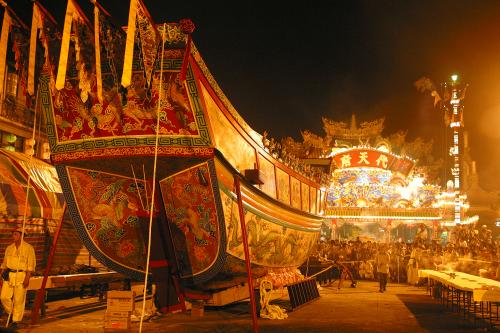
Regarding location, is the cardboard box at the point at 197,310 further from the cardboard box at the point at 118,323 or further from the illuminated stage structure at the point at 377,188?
the illuminated stage structure at the point at 377,188

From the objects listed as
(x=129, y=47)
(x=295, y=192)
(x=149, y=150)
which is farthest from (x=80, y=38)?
(x=295, y=192)

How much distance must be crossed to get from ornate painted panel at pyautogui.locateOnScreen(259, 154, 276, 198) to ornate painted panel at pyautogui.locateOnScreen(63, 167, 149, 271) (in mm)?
2718

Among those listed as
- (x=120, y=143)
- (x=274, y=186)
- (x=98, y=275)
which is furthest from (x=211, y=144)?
(x=98, y=275)

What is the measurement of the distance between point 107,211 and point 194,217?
5.53 feet

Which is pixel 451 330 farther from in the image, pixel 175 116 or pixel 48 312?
pixel 48 312

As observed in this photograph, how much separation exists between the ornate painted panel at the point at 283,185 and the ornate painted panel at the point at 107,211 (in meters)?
3.88

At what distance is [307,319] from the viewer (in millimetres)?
9625

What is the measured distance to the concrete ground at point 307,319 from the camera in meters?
8.35

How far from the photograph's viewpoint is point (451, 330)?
861cm

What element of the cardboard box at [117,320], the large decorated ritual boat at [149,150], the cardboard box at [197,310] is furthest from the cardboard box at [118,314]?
the cardboard box at [197,310]

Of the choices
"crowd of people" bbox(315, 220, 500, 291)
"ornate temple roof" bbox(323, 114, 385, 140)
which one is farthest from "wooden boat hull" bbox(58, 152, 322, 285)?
"ornate temple roof" bbox(323, 114, 385, 140)

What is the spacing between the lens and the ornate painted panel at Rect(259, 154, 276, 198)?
34.1ft

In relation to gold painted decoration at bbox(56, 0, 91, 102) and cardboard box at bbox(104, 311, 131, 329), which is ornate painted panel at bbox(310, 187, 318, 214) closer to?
cardboard box at bbox(104, 311, 131, 329)

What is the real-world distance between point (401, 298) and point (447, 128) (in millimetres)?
30773
